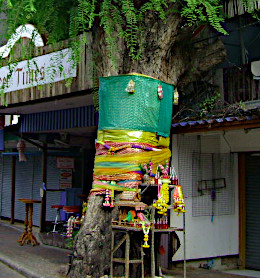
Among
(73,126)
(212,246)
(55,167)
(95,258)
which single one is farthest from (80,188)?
(95,258)

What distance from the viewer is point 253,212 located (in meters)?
10.6

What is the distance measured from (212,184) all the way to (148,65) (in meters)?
3.20

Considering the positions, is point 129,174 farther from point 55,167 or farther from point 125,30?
point 55,167

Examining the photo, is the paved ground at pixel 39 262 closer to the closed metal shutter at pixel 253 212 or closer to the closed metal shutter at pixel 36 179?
the closed metal shutter at pixel 253 212

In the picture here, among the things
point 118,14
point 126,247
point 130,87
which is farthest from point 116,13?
point 126,247

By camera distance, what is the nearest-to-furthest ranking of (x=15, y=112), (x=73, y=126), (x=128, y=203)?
(x=128, y=203) < (x=73, y=126) < (x=15, y=112)

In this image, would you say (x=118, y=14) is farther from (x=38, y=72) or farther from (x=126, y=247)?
(x=126, y=247)

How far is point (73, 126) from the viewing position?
12438 mm

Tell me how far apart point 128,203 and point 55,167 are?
8.19m

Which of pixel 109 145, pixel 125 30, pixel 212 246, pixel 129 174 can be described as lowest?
pixel 212 246

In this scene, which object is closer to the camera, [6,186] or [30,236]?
[30,236]

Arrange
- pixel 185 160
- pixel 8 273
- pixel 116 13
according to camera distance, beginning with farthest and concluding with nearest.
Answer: pixel 185 160 < pixel 8 273 < pixel 116 13

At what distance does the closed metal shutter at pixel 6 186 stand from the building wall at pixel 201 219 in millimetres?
10415

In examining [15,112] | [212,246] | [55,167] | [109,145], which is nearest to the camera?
[109,145]
